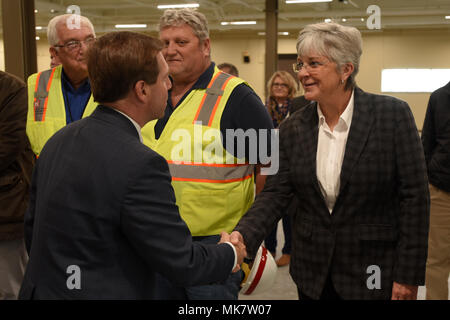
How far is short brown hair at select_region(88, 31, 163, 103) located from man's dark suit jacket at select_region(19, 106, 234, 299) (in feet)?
0.23

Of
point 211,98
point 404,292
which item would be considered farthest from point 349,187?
point 211,98

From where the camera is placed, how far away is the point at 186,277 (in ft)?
3.67

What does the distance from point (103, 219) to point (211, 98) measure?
82cm

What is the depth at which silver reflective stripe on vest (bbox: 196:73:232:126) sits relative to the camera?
65.9 inches

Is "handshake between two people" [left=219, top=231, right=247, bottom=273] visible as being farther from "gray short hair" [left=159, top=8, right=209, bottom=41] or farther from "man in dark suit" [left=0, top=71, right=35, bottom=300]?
"man in dark suit" [left=0, top=71, right=35, bottom=300]

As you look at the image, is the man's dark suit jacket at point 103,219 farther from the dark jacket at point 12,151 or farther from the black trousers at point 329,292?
the dark jacket at point 12,151

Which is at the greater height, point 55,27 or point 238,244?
point 55,27

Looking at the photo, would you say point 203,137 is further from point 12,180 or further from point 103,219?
point 12,180

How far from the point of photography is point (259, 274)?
1685 millimetres

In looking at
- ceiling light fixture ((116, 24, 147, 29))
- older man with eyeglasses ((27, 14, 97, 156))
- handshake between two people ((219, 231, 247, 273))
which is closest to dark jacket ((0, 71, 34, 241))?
older man with eyeglasses ((27, 14, 97, 156))

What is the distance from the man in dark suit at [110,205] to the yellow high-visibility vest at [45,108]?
83 centimetres

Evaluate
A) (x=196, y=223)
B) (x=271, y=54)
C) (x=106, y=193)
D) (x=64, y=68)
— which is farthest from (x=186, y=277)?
(x=271, y=54)
